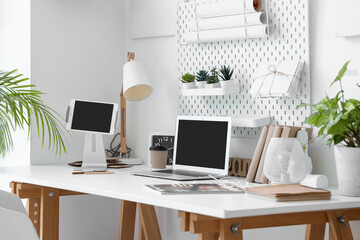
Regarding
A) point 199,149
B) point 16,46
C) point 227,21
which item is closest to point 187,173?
point 199,149

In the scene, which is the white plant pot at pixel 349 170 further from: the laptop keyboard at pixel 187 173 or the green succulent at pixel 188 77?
the green succulent at pixel 188 77

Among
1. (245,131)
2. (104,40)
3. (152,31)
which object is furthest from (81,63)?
(245,131)

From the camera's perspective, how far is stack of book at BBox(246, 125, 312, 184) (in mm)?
2301

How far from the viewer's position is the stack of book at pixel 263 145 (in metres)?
2.30

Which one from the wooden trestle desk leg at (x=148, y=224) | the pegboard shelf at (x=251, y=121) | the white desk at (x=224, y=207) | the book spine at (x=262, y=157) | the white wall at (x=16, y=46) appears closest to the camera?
the white desk at (x=224, y=207)

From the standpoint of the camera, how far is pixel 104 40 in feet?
10.8

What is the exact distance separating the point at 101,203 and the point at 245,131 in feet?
3.37

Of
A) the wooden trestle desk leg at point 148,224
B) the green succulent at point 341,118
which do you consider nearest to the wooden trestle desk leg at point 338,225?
the green succulent at point 341,118

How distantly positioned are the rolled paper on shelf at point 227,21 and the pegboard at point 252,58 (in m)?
0.06

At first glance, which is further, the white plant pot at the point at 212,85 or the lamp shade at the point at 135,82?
the lamp shade at the point at 135,82

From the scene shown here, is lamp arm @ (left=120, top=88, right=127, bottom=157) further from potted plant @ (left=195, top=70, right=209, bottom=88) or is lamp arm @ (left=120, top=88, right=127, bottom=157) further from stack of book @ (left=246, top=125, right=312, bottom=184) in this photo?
stack of book @ (left=246, top=125, right=312, bottom=184)

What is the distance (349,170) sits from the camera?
78.3 inches

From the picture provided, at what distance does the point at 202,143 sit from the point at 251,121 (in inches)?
10.2

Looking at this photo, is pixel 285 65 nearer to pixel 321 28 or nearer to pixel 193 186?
pixel 321 28
